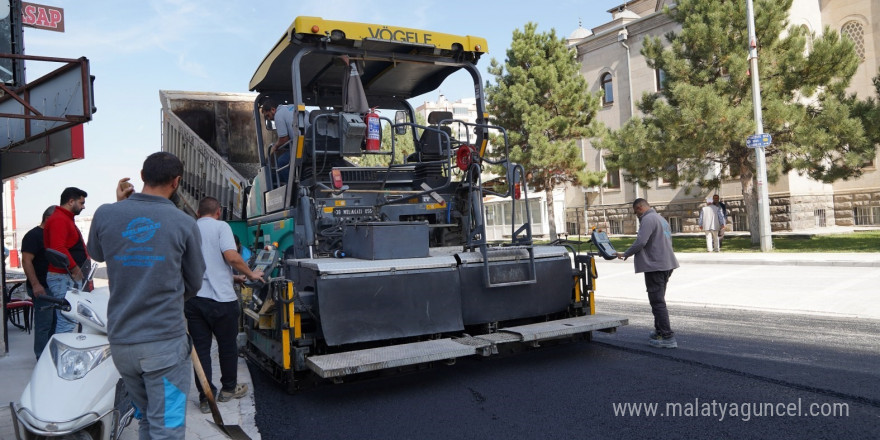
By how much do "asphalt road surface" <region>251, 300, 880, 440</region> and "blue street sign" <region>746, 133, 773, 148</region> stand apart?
990 centimetres

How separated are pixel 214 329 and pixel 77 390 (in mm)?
1387

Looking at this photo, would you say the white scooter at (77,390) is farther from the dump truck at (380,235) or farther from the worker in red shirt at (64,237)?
the worker in red shirt at (64,237)

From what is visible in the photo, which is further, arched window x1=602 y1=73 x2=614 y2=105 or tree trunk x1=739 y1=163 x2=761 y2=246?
arched window x1=602 y1=73 x2=614 y2=105

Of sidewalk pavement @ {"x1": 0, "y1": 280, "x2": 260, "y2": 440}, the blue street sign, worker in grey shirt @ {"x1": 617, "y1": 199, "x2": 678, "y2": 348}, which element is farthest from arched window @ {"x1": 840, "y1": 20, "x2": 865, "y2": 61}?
sidewalk pavement @ {"x1": 0, "y1": 280, "x2": 260, "y2": 440}

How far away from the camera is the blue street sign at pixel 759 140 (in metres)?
15.4

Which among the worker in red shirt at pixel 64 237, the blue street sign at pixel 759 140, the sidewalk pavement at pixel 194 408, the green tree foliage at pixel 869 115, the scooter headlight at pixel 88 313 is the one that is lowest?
the sidewalk pavement at pixel 194 408

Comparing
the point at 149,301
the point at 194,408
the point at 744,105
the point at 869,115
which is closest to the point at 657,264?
the point at 194,408

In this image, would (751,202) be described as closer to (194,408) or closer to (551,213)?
(551,213)

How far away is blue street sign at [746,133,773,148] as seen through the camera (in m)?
15.4

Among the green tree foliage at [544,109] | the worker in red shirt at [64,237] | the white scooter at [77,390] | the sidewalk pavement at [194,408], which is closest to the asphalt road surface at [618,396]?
the sidewalk pavement at [194,408]

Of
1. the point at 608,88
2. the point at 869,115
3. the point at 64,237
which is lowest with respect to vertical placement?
the point at 64,237

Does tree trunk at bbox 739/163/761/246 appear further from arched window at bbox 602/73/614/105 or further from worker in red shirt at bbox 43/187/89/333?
worker in red shirt at bbox 43/187/89/333

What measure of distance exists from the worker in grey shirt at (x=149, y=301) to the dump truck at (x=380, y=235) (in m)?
1.43

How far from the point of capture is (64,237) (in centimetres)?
562
